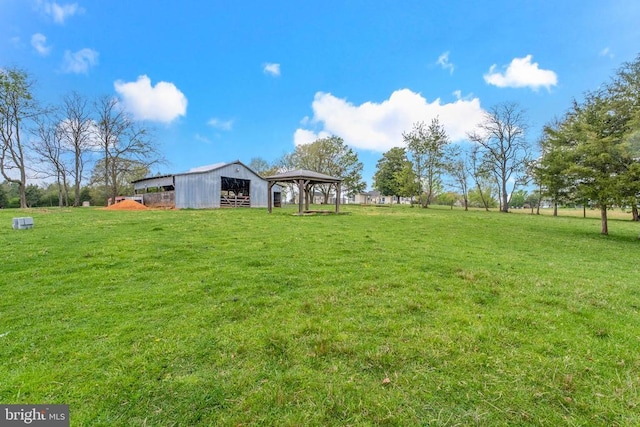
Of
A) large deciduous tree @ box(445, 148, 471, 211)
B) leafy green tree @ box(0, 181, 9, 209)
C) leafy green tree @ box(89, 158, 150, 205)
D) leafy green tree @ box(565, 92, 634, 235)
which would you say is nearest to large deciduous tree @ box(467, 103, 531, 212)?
large deciduous tree @ box(445, 148, 471, 211)

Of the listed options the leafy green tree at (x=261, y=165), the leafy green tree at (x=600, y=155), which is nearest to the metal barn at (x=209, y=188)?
the leafy green tree at (x=261, y=165)

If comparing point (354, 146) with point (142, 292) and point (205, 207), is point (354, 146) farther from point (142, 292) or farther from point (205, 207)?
point (142, 292)

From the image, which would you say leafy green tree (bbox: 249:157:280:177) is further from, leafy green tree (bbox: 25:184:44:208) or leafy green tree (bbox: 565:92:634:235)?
leafy green tree (bbox: 565:92:634:235)

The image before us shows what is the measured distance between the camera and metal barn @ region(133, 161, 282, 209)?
74.3 feet

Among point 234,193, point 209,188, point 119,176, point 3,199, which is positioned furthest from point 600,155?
point 3,199

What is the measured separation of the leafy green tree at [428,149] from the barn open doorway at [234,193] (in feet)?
74.0

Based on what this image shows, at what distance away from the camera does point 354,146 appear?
42.9 m

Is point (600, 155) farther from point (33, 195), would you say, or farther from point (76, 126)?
point (33, 195)

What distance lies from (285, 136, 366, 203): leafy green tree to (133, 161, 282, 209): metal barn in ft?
45.6

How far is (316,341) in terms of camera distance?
2.77 metres

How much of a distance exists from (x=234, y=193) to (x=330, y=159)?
63.1ft

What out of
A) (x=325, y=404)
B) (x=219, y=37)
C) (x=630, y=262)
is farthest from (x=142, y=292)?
(x=219, y=37)

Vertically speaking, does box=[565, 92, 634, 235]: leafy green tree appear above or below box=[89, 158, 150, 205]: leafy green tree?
below

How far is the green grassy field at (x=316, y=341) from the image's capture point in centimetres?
196
